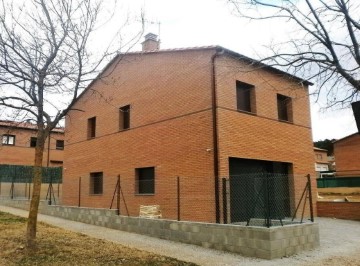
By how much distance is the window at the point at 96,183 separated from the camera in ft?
59.3

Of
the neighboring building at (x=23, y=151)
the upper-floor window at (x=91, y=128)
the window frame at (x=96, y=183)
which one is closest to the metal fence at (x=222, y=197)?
the window frame at (x=96, y=183)

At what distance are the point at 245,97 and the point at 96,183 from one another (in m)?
8.66

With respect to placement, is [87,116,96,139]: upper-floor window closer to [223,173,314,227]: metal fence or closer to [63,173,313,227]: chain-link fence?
[63,173,313,227]: chain-link fence

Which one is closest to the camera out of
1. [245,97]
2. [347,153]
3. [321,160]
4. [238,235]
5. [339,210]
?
[238,235]

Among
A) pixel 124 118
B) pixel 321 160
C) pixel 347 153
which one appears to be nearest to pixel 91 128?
pixel 124 118

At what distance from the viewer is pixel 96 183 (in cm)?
1844

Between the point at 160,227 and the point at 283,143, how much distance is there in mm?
6409

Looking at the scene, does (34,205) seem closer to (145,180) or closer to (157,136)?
(145,180)

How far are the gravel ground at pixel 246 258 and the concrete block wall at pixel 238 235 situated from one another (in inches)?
8.3

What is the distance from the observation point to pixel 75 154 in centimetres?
2016

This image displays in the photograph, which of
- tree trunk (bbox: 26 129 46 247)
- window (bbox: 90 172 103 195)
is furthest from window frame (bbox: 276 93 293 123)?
tree trunk (bbox: 26 129 46 247)

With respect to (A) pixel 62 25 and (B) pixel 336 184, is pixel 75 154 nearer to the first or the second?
(A) pixel 62 25

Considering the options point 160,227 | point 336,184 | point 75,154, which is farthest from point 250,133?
point 336,184

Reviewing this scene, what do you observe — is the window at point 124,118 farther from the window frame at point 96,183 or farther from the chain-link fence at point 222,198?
the window frame at point 96,183
